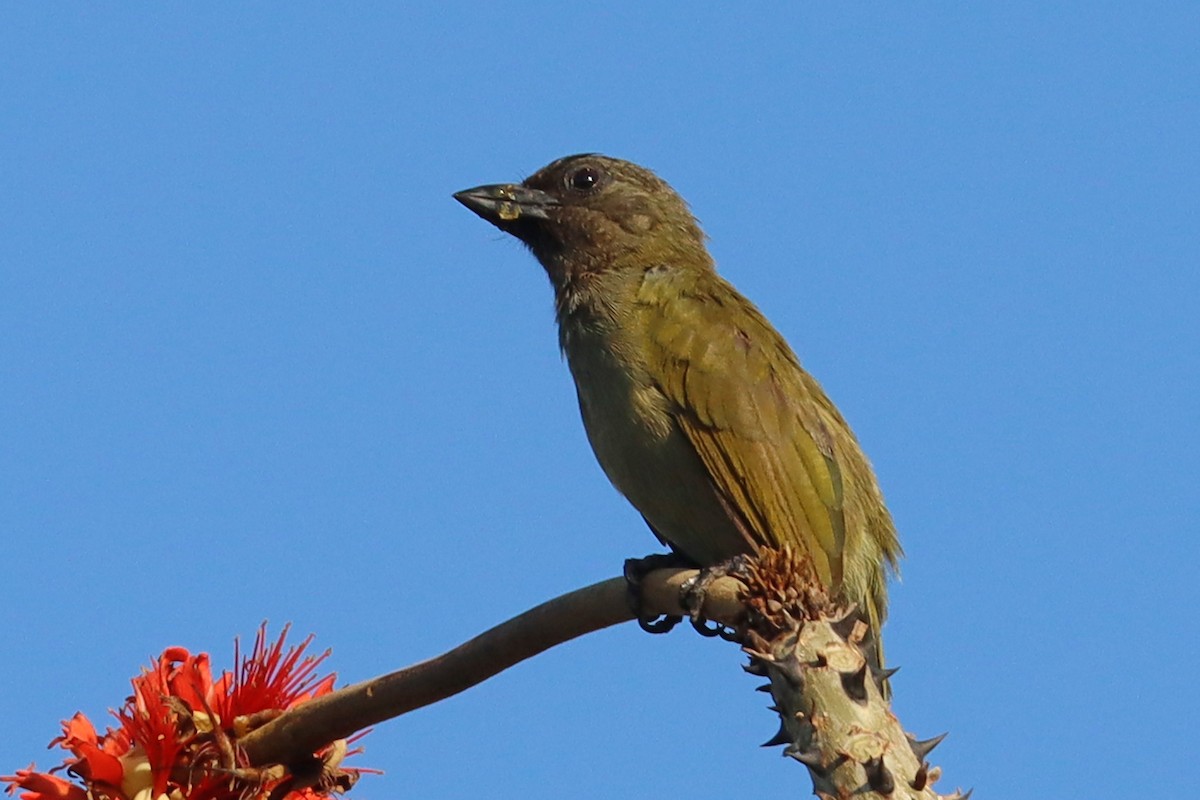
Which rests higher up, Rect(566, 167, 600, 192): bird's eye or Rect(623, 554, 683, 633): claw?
Rect(566, 167, 600, 192): bird's eye

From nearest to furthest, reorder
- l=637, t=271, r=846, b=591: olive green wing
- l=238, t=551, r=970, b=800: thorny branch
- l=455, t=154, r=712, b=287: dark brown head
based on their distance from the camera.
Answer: l=238, t=551, r=970, b=800: thorny branch → l=637, t=271, r=846, b=591: olive green wing → l=455, t=154, r=712, b=287: dark brown head

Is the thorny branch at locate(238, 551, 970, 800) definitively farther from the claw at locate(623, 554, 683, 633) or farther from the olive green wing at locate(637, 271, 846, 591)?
the olive green wing at locate(637, 271, 846, 591)

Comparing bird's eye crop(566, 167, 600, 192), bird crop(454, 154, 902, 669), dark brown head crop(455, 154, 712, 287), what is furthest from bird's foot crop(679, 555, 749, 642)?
bird's eye crop(566, 167, 600, 192)

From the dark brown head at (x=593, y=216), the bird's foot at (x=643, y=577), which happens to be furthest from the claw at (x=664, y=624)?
the dark brown head at (x=593, y=216)

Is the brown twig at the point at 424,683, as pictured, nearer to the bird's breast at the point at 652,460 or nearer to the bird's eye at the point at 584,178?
the bird's breast at the point at 652,460

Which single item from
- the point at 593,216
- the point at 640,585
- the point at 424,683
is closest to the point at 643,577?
the point at 640,585

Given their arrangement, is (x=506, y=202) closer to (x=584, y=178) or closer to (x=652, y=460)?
(x=584, y=178)
